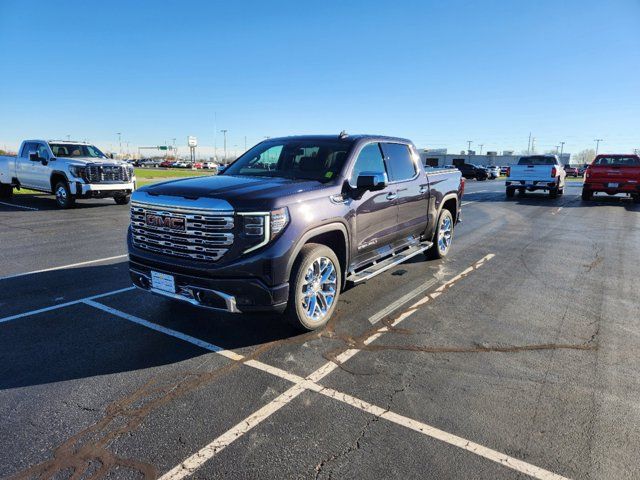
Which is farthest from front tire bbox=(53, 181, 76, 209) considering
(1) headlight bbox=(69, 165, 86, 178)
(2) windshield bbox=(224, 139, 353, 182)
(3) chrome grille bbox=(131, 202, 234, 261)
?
(3) chrome grille bbox=(131, 202, 234, 261)

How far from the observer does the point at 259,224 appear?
12.5 feet

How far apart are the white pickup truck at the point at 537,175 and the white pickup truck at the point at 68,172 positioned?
1643cm

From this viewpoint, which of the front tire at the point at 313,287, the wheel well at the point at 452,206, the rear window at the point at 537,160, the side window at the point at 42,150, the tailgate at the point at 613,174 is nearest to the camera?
the front tire at the point at 313,287

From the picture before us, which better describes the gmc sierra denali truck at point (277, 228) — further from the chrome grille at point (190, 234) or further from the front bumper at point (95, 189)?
the front bumper at point (95, 189)

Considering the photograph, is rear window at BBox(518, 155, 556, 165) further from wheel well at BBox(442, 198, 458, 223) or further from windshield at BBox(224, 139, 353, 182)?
windshield at BBox(224, 139, 353, 182)

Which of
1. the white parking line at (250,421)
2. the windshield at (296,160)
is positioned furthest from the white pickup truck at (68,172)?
the white parking line at (250,421)

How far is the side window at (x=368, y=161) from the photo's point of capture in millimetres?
5059

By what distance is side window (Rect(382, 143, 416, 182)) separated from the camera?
233 inches

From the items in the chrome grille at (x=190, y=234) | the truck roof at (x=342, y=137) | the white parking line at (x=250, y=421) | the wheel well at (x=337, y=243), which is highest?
the truck roof at (x=342, y=137)

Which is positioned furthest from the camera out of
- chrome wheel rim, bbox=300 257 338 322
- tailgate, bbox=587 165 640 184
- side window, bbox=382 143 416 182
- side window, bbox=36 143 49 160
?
tailgate, bbox=587 165 640 184

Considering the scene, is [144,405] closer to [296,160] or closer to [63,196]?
[296,160]

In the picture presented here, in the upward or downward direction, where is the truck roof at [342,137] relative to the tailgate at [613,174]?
upward

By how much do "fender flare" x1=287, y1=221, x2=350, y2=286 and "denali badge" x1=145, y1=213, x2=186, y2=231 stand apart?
3.33ft

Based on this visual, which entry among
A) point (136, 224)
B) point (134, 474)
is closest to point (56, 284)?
point (136, 224)
